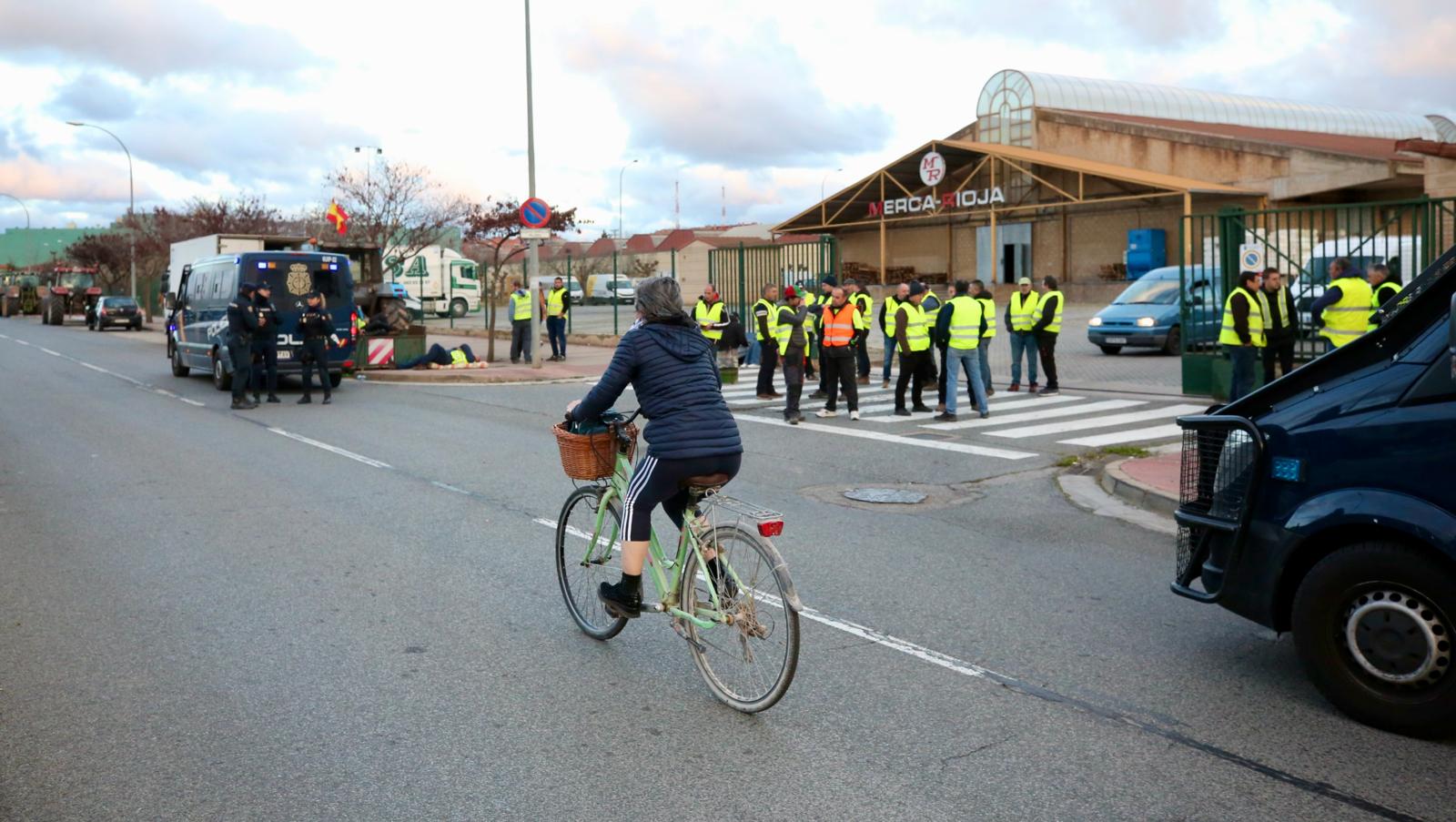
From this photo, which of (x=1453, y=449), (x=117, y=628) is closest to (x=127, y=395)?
(x=117, y=628)

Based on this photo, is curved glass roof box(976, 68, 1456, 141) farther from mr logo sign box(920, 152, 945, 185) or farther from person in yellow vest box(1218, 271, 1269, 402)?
person in yellow vest box(1218, 271, 1269, 402)

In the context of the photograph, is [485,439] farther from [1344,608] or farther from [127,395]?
[1344,608]

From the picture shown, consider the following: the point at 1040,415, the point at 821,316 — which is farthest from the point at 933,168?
the point at 1040,415

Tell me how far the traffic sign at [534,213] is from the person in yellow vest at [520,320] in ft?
7.08

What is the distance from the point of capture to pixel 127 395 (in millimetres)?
18938

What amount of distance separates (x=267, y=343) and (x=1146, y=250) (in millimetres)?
30285

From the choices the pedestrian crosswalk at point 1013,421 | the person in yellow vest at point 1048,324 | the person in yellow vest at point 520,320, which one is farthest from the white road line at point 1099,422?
the person in yellow vest at point 520,320

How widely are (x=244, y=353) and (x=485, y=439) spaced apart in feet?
18.2

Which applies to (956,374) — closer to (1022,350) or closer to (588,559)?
(1022,350)

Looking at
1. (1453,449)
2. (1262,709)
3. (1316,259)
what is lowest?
(1262,709)

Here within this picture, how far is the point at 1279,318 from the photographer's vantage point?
13.3 metres

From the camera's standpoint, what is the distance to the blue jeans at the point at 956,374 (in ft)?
49.8

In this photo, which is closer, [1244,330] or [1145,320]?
[1244,330]

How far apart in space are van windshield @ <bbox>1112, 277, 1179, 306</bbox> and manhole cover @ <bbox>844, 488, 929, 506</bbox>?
597 inches
